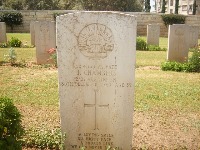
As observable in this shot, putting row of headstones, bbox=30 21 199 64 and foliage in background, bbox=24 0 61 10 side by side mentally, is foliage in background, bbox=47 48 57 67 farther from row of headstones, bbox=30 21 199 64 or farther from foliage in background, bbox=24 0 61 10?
foliage in background, bbox=24 0 61 10

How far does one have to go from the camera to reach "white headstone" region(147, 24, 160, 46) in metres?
19.2

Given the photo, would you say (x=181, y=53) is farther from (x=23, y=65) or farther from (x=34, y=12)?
(x=34, y=12)

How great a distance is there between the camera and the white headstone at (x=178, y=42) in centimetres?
1194

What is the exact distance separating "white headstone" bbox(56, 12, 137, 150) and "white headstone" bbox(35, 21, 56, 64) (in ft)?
26.6

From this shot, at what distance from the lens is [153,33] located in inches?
766

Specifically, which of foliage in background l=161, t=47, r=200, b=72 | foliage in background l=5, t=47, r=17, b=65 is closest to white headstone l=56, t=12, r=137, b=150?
foliage in background l=161, t=47, r=200, b=72

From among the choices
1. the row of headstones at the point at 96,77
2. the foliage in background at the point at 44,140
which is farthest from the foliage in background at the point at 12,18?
the row of headstones at the point at 96,77

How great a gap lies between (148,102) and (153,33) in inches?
525

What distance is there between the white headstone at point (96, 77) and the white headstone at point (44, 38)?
8119 millimetres

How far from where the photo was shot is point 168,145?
4598 millimetres

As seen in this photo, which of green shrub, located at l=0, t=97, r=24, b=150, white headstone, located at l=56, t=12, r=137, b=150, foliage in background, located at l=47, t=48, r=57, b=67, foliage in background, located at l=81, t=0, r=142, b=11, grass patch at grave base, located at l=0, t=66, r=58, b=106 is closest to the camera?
green shrub, located at l=0, t=97, r=24, b=150

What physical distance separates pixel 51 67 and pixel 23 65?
1.24 metres

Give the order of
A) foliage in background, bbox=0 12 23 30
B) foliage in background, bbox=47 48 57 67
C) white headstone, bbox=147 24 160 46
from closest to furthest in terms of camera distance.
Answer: foliage in background, bbox=47 48 57 67, white headstone, bbox=147 24 160 46, foliage in background, bbox=0 12 23 30

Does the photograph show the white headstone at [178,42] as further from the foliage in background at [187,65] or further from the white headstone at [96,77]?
the white headstone at [96,77]
